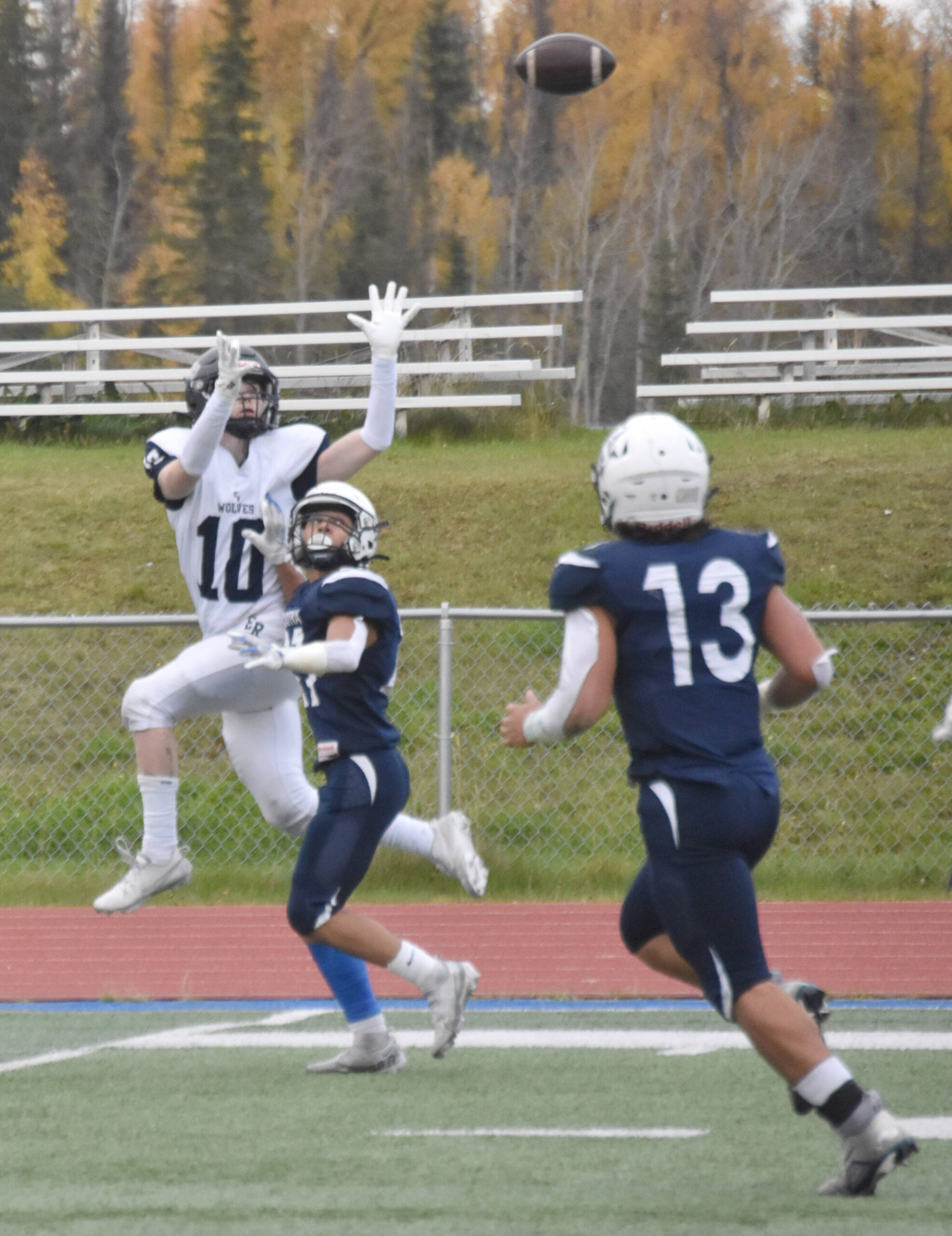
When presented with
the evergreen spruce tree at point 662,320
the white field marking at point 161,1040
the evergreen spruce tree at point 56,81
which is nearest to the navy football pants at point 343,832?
the white field marking at point 161,1040

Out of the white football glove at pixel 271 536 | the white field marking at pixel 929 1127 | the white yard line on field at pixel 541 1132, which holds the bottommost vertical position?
the white yard line on field at pixel 541 1132

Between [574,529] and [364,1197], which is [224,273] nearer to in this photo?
[574,529]

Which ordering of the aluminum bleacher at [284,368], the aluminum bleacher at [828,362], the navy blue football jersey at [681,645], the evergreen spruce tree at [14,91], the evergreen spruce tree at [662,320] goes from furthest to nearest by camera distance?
the evergreen spruce tree at [14,91] → the evergreen spruce tree at [662,320] → the aluminum bleacher at [284,368] → the aluminum bleacher at [828,362] → the navy blue football jersey at [681,645]

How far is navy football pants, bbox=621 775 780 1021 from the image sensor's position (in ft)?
11.6

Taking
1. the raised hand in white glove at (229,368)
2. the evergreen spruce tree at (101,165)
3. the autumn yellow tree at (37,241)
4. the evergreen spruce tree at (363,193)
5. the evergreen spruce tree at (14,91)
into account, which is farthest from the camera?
the evergreen spruce tree at (14,91)

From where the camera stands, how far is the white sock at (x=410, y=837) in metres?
5.70

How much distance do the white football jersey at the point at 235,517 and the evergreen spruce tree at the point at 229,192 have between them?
27541 millimetres

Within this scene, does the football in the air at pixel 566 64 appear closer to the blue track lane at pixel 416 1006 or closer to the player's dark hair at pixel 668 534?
the blue track lane at pixel 416 1006

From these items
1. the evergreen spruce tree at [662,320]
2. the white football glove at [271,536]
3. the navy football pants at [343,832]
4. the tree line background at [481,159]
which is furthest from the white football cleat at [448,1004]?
the tree line background at [481,159]

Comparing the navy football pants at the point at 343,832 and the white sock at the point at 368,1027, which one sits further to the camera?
the white sock at the point at 368,1027

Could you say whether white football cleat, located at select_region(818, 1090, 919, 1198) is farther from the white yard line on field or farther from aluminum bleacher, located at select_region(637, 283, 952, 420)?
aluminum bleacher, located at select_region(637, 283, 952, 420)

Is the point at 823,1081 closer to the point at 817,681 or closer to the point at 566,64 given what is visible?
the point at 817,681

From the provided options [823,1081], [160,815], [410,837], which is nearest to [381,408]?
[410,837]

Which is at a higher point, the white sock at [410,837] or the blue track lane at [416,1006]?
the white sock at [410,837]
